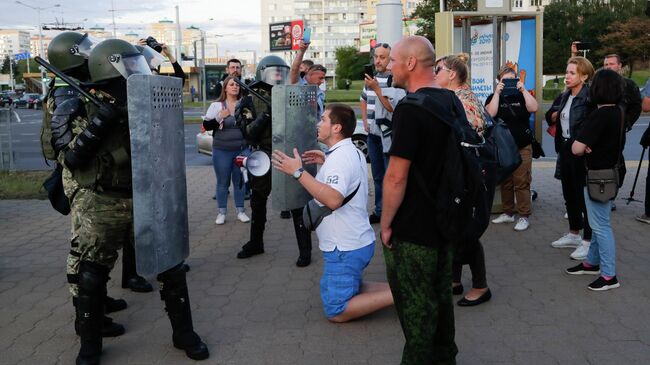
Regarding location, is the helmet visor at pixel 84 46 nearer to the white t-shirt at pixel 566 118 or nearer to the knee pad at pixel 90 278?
the knee pad at pixel 90 278

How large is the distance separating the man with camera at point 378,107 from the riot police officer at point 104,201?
9.70ft

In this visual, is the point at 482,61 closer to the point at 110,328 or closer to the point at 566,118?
the point at 566,118

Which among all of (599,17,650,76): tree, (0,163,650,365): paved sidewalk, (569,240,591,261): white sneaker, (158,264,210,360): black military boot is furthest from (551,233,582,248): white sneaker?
(599,17,650,76): tree

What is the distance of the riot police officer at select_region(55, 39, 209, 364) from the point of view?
3791 millimetres

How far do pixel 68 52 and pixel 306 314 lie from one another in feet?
7.96

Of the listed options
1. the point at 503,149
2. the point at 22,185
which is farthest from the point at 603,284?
the point at 22,185

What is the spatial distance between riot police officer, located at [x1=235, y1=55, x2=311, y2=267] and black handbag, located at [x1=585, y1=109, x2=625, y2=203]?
255 cm

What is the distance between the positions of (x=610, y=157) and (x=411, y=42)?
253 centimetres

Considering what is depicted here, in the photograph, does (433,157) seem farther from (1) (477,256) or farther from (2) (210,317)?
(2) (210,317)

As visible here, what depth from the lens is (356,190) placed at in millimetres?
4320

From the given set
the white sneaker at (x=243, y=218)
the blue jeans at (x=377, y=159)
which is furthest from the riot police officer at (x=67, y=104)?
the blue jeans at (x=377, y=159)

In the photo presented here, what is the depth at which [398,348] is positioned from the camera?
13.4 feet

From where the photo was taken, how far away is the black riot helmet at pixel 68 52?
419 cm

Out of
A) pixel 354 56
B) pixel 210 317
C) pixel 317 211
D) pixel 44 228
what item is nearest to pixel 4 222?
pixel 44 228
